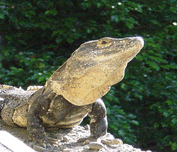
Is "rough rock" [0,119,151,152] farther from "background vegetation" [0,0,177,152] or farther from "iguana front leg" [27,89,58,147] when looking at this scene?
"background vegetation" [0,0,177,152]

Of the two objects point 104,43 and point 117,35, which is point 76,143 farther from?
point 117,35

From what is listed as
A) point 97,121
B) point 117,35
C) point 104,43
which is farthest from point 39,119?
point 117,35

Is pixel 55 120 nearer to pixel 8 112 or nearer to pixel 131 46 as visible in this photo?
pixel 8 112

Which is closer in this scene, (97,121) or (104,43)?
(104,43)

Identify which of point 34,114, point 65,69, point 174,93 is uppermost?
point 65,69

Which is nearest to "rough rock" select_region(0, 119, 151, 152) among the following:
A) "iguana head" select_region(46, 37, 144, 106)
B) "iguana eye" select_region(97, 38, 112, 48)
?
"iguana head" select_region(46, 37, 144, 106)

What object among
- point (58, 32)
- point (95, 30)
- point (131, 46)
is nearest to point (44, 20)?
point (58, 32)
